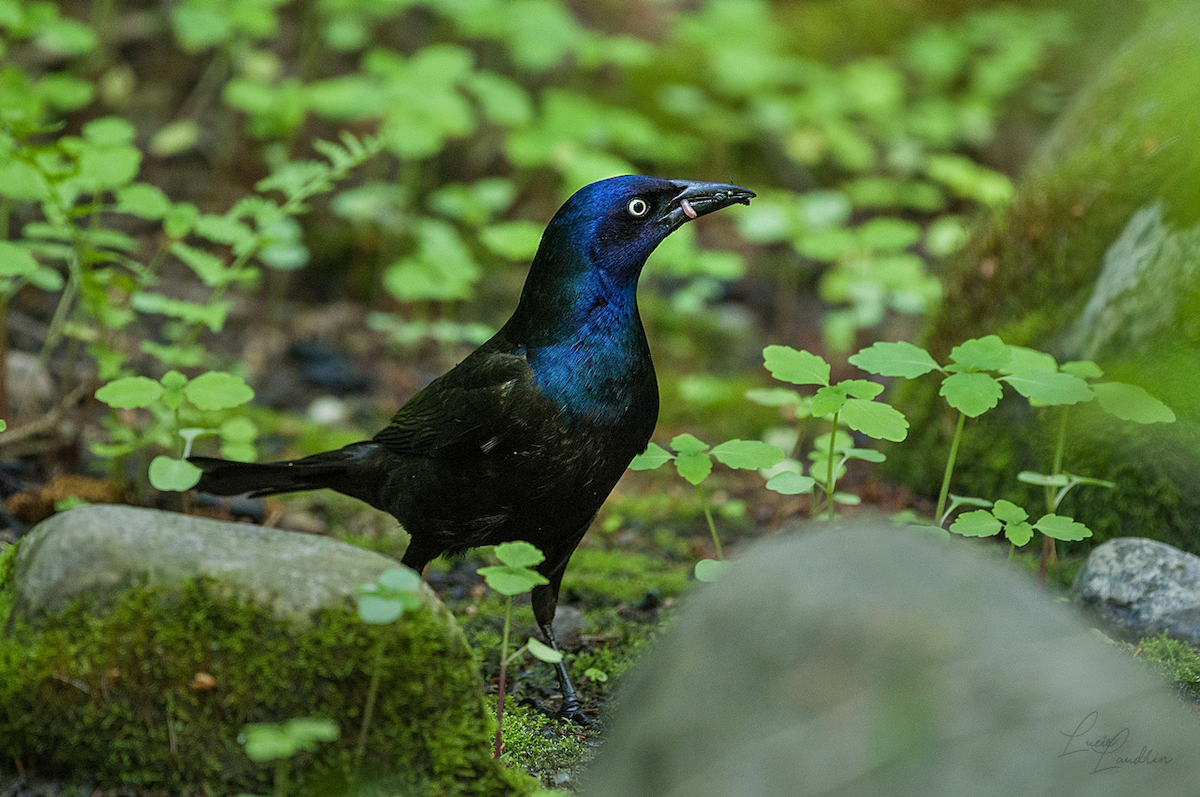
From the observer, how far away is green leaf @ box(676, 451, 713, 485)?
136 inches

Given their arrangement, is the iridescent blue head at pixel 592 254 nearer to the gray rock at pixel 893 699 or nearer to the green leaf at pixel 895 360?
the green leaf at pixel 895 360

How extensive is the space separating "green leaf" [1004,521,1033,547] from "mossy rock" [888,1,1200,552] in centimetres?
68

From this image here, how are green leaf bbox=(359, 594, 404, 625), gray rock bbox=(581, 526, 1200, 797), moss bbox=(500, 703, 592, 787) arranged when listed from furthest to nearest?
moss bbox=(500, 703, 592, 787), green leaf bbox=(359, 594, 404, 625), gray rock bbox=(581, 526, 1200, 797)

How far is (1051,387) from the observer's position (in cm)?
330

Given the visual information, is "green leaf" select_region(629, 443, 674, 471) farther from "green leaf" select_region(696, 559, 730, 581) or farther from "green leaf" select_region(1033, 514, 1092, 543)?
"green leaf" select_region(1033, 514, 1092, 543)

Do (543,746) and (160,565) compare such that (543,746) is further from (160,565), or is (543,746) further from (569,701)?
(160,565)

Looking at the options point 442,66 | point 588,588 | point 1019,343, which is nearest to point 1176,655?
point 1019,343

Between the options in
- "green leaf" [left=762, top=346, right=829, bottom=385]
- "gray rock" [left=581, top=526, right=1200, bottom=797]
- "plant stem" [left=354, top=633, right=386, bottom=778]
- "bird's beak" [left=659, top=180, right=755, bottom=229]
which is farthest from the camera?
"bird's beak" [left=659, top=180, right=755, bottom=229]

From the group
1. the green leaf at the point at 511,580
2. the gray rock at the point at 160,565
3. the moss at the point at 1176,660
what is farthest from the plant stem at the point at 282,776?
the moss at the point at 1176,660

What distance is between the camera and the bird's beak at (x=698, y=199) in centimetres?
381

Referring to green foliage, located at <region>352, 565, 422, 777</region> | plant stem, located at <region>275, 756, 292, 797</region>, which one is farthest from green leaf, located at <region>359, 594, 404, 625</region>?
plant stem, located at <region>275, 756, 292, 797</region>

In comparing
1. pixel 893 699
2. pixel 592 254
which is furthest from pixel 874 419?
pixel 893 699

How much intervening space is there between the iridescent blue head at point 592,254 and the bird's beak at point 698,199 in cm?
4

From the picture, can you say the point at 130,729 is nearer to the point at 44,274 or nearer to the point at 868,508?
the point at 44,274
